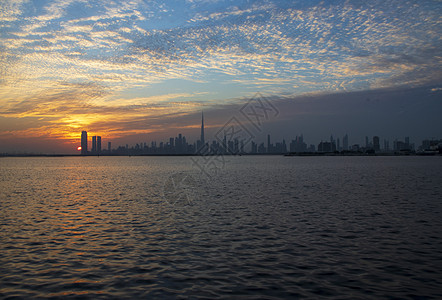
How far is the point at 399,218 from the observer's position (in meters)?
29.8

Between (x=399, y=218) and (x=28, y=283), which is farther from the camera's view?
(x=399, y=218)

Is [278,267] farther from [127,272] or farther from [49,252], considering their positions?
[49,252]

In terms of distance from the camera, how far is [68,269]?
55.3 feet

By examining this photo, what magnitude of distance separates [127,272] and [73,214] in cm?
1960

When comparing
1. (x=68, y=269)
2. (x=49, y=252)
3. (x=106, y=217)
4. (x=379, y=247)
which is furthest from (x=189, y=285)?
(x=106, y=217)

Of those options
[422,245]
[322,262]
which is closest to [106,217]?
[322,262]

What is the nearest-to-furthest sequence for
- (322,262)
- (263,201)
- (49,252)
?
1. (322,262)
2. (49,252)
3. (263,201)

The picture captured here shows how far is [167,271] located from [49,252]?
8.29m

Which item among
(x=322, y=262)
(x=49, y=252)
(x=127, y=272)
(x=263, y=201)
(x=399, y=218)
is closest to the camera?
(x=127, y=272)

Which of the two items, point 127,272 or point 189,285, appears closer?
point 189,285

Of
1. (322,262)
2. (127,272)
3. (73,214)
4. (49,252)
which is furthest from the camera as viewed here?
(73,214)

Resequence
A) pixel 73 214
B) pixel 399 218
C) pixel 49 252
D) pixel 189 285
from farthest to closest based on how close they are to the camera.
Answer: pixel 73 214, pixel 399 218, pixel 49 252, pixel 189 285

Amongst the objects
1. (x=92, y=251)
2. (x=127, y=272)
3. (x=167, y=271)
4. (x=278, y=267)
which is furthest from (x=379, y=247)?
(x=92, y=251)

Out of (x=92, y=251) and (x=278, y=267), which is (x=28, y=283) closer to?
(x=92, y=251)
